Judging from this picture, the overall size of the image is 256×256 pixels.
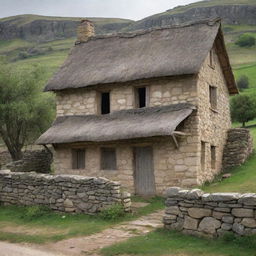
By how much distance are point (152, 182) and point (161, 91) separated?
3.82 m

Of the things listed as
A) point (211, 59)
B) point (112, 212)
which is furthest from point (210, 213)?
point (211, 59)

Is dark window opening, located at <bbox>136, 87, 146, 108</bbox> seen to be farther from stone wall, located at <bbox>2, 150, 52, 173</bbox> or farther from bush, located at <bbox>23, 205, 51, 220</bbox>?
stone wall, located at <bbox>2, 150, 52, 173</bbox>

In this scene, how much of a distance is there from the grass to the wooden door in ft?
7.14

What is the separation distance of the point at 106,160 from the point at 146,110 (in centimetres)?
283

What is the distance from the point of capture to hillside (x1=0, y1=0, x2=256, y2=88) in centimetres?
12180

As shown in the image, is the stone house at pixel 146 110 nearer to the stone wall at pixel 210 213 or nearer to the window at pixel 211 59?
the window at pixel 211 59

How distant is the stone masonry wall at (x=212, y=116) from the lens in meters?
17.1

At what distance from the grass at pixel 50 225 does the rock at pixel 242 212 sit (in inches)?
150

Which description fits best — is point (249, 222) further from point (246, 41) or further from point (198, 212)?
point (246, 41)

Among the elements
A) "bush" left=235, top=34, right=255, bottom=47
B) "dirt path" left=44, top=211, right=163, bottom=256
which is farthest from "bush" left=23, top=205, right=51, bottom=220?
"bush" left=235, top=34, right=255, bottom=47

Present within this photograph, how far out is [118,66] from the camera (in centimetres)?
1842

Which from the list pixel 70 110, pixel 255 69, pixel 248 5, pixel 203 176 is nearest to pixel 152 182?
pixel 203 176

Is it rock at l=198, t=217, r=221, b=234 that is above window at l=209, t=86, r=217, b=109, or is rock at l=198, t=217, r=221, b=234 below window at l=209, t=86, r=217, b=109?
below

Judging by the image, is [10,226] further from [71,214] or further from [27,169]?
[27,169]
